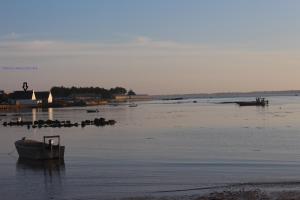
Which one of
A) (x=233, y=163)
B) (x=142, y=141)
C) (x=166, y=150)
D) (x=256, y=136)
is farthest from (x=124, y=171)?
(x=256, y=136)

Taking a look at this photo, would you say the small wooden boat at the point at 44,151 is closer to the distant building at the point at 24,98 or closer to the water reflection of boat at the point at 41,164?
the water reflection of boat at the point at 41,164

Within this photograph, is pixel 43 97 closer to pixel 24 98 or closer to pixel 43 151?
pixel 24 98

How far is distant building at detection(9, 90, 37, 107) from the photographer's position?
182 metres

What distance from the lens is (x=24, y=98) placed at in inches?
7205

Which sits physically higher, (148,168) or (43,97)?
(43,97)

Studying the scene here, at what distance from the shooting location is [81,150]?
41406mm

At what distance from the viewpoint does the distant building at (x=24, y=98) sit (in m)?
182

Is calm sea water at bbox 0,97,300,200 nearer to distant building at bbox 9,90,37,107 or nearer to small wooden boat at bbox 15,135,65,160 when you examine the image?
small wooden boat at bbox 15,135,65,160

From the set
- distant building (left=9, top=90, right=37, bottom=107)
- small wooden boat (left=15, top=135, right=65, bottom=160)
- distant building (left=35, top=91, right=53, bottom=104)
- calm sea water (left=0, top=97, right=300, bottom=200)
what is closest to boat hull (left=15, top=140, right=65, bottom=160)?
small wooden boat (left=15, top=135, right=65, bottom=160)

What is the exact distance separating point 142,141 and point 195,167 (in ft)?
58.1

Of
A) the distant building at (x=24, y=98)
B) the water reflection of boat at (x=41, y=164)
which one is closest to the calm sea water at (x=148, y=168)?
the water reflection of boat at (x=41, y=164)

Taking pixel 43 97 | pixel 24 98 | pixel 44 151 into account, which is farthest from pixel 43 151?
pixel 43 97

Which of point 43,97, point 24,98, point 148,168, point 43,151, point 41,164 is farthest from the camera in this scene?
point 43,97

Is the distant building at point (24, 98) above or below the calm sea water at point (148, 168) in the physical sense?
above
